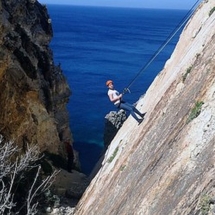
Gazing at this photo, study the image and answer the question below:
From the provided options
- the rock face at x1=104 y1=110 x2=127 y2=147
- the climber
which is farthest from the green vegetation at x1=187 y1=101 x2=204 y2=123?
the rock face at x1=104 y1=110 x2=127 y2=147

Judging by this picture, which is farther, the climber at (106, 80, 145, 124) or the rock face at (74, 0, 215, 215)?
the climber at (106, 80, 145, 124)

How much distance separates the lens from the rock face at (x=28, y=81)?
17.8 m

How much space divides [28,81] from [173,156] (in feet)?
35.6

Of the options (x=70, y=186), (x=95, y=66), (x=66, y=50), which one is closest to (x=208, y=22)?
(x=70, y=186)

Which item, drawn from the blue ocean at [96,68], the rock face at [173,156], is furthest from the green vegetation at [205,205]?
the blue ocean at [96,68]

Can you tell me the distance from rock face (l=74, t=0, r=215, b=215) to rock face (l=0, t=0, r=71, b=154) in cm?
477

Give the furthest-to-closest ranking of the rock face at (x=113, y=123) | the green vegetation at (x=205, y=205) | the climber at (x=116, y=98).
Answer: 1. the rock face at (x=113, y=123)
2. the climber at (x=116, y=98)
3. the green vegetation at (x=205, y=205)

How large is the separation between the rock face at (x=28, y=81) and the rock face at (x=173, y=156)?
188 inches

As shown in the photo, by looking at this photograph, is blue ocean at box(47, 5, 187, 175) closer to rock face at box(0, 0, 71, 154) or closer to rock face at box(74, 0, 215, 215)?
rock face at box(0, 0, 71, 154)

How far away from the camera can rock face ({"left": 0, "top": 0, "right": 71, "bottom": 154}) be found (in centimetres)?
1775

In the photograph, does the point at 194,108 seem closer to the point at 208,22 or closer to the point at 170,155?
the point at 170,155

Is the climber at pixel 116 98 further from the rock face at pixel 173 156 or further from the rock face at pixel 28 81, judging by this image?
the rock face at pixel 28 81

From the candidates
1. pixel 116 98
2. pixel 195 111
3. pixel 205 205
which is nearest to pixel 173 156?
pixel 195 111

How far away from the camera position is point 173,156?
9.28 m
